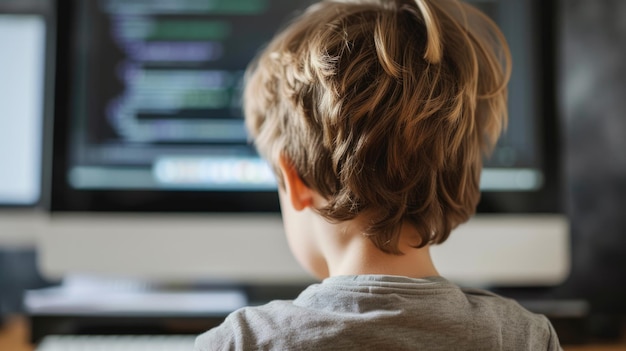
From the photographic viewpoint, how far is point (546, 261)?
844 mm

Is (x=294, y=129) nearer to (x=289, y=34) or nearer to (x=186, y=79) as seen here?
(x=289, y=34)

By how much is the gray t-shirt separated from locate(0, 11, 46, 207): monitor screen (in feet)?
2.01

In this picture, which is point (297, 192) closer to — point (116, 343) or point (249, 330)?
point (249, 330)

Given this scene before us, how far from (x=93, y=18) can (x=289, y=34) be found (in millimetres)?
394

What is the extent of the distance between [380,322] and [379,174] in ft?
0.40

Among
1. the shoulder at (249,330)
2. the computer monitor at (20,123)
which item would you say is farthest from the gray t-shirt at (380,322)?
the computer monitor at (20,123)

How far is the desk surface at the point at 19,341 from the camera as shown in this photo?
0.80m

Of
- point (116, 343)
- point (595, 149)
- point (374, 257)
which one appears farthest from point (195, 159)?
point (595, 149)

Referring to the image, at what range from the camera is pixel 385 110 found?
0.52 metres

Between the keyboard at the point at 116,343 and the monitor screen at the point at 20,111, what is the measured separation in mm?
353

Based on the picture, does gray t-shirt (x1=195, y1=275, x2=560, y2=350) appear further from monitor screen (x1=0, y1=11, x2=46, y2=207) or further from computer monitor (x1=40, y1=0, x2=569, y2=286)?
monitor screen (x1=0, y1=11, x2=46, y2=207)

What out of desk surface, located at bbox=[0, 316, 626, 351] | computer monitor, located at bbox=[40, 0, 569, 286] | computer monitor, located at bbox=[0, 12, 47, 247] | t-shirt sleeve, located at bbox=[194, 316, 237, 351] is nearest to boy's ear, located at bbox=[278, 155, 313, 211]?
t-shirt sleeve, located at bbox=[194, 316, 237, 351]

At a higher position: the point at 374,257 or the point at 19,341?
the point at 374,257

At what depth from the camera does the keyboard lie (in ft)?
2.25
